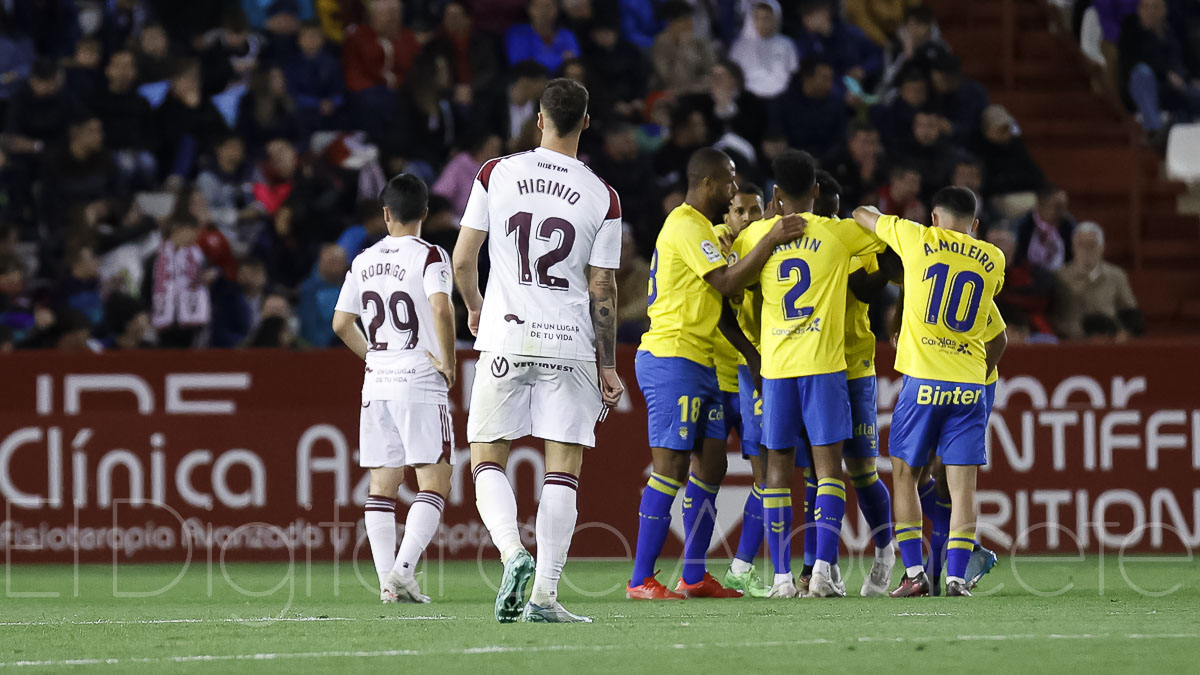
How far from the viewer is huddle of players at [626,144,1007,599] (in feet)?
28.3

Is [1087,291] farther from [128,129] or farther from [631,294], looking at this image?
[128,129]

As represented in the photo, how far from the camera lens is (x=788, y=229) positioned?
859cm

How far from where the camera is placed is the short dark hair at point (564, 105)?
7.06 metres

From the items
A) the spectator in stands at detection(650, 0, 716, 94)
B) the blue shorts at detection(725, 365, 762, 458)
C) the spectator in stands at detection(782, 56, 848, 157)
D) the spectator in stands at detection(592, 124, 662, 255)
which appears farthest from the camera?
the spectator in stands at detection(650, 0, 716, 94)

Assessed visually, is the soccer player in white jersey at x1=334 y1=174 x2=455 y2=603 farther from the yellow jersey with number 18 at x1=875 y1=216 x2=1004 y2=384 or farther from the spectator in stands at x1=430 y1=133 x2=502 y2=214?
the spectator in stands at x1=430 y1=133 x2=502 y2=214

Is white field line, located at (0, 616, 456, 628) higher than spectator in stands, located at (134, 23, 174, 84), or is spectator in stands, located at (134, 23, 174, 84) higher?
spectator in stands, located at (134, 23, 174, 84)

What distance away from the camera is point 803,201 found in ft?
28.9

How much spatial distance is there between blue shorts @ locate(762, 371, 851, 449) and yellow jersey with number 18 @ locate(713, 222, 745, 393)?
462 millimetres

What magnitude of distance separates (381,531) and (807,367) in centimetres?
239

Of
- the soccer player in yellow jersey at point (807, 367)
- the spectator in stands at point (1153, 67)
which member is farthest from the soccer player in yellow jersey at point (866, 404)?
the spectator in stands at point (1153, 67)

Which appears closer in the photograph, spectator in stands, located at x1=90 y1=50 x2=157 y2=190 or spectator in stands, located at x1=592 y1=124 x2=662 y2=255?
spectator in stands, located at x1=592 y1=124 x2=662 y2=255

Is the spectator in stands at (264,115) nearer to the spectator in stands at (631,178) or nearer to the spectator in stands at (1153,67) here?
the spectator in stands at (631,178)

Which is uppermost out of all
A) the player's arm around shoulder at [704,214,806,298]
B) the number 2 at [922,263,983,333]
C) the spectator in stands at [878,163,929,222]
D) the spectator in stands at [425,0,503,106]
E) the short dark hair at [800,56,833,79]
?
the spectator in stands at [425,0,503,106]

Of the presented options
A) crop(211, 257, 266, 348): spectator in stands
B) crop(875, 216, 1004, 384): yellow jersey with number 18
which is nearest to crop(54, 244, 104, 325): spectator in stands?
crop(211, 257, 266, 348): spectator in stands
